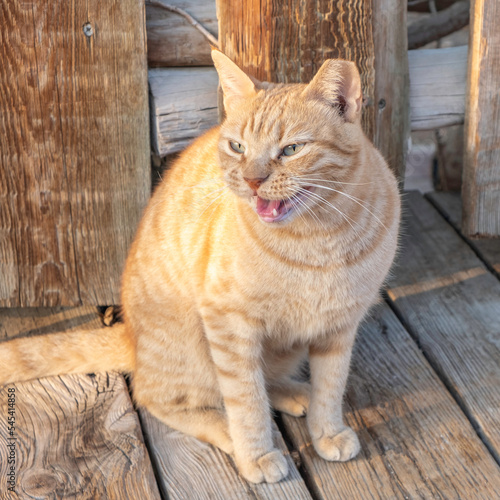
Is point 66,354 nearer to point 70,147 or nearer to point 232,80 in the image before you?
point 70,147

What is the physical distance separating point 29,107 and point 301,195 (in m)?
1.26

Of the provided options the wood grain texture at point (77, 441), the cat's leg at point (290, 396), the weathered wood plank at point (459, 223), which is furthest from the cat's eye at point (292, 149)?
the weathered wood plank at point (459, 223)

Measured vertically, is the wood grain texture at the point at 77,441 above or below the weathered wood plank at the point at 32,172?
below

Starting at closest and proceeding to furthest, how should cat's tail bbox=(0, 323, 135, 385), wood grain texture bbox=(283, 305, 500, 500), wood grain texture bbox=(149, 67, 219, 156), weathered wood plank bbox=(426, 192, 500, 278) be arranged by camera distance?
1. wood grain texture bbox=(283, 305, 500, 500)
2. cat's tail bbox=(0, 323, 135, 385)
3. wood grain texture bbox=(149, 67, 219, 156)
4. weathered wood plank bbox=(426, 192, 500, 278)

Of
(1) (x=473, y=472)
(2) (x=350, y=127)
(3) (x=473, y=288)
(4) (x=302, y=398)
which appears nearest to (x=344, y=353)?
(4) (x=302, y=398)

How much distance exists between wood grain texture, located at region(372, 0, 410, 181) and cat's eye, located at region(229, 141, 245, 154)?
3.00 ft

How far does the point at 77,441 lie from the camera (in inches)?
94.7

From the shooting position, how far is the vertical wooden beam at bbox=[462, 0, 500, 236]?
2754 millimetres

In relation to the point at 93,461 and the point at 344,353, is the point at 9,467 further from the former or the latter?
the point at 344,353

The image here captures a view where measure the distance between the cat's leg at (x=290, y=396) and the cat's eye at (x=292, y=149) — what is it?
40.2 inches

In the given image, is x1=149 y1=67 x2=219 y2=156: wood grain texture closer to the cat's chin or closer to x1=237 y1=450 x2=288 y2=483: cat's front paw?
the cat's chin

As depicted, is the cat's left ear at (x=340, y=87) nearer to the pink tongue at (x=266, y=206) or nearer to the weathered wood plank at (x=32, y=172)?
the pink tongue at (x=266, y=206)

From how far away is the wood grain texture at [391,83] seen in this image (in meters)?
2.70

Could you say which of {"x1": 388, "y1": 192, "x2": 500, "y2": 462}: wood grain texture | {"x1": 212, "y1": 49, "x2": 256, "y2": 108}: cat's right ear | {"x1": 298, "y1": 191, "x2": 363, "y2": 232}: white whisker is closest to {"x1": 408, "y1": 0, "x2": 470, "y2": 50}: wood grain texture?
{"x1": 388, "y1": 192, "x2": 500, "y2": 462}: wood grain texture
